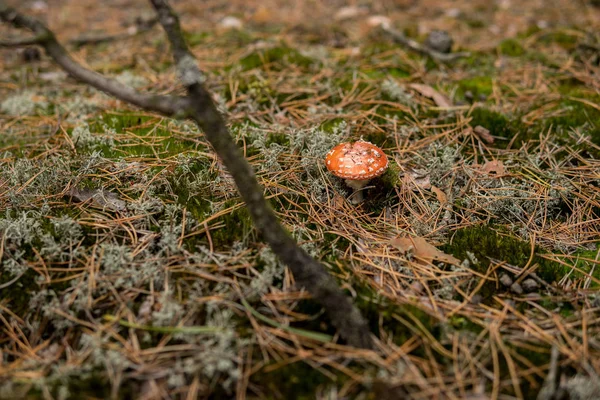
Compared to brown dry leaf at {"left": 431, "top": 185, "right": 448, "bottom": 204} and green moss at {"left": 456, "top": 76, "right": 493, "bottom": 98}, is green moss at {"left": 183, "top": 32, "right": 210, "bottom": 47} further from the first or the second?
brown dry leaf at {"left": 431, "top": 185, "right": 448, "bottom": 204}

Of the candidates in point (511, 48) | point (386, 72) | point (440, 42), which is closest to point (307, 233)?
point (386, 72)

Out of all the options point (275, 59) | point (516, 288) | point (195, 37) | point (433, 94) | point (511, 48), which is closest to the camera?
point (516, 288)

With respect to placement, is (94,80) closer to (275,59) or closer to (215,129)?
(215,129)

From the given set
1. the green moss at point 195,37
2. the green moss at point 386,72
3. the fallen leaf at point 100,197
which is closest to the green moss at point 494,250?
the fallen leaf at point 100,197

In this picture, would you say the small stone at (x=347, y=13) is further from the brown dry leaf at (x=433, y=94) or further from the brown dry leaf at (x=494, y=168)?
the brown dry leaf at (x=494, y=168)

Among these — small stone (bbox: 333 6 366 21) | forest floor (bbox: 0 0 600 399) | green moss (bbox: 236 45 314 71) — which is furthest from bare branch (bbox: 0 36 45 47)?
small stone (bbox: 333 6 366 21)

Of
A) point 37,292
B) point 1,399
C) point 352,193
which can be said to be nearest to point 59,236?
point 37,292
